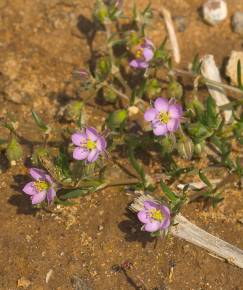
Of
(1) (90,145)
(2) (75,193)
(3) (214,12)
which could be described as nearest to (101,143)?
(1) (90,145)

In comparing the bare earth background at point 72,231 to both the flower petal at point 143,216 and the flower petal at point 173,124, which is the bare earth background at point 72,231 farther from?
the flower petal at point 173,124

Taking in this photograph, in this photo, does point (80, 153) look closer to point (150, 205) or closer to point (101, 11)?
point (150, 205)

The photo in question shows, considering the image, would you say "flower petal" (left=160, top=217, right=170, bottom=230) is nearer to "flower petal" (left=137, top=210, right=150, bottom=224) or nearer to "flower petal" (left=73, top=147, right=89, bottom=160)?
"flower petal" (left=137, top=210, right=150, bottom=224)

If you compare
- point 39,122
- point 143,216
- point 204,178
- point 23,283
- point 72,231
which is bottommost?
point 23,283

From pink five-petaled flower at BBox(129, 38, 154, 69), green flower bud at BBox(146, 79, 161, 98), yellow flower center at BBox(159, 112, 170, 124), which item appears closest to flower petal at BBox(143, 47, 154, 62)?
pink five-petaled flower at BBox(129, 38, 154, 69)

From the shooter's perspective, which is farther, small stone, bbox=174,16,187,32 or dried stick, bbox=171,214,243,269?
small stone, bbox=174,16,187,32

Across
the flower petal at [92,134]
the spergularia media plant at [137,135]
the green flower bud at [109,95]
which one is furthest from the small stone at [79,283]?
the green flower bud at [109,95]

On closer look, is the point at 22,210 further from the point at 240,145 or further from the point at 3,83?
Result: the point at 240,145
